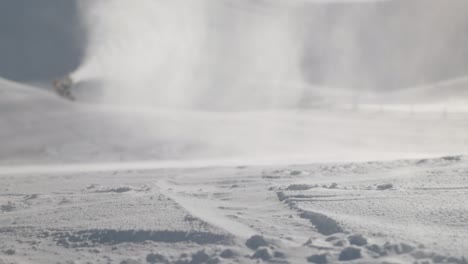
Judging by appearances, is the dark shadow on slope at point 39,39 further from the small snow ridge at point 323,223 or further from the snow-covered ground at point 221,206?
the small snow ridge at point 323,223

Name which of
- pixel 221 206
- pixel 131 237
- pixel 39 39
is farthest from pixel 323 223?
pixel 39 39

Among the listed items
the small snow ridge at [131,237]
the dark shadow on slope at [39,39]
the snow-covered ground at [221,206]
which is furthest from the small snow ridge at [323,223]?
the dark shadow on slope at [39,39]

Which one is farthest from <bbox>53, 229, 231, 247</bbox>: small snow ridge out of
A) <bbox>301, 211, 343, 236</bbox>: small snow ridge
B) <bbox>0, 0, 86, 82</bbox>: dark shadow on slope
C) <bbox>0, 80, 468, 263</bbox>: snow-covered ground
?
<bbox>0, 0, 86, 82</bbox>: dark shadow on slope

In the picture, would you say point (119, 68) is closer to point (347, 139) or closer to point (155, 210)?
point (347, 139)

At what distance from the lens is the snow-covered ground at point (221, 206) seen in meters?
4.26

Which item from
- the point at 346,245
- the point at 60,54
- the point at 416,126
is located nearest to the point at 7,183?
the point at 346,245

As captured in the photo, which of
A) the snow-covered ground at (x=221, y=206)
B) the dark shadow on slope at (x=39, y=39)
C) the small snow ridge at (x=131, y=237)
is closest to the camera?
the snow-covered ground at (x=221, y=206)

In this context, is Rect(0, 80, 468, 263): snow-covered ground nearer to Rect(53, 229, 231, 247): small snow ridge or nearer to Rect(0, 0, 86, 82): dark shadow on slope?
Rect(53, 229, 231, 247): small snow ridge

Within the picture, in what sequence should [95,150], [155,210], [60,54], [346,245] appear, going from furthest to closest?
[60,54] < [95,150] < [155,210] < [346,245]

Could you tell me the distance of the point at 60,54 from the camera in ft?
168

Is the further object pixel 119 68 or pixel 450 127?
pixel 119 68

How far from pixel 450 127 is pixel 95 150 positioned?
9.34 meters

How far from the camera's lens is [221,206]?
5812mm

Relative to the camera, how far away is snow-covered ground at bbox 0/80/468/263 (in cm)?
426
